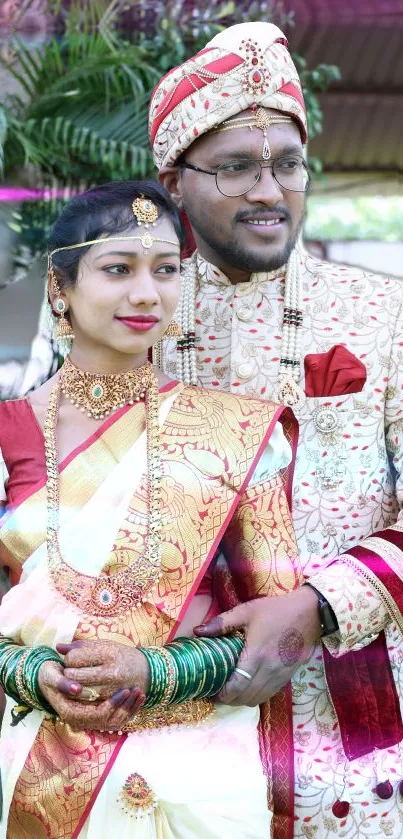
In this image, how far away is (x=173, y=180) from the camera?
2.41m

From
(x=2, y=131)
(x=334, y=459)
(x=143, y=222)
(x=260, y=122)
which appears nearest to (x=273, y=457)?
(x=334, y=459)

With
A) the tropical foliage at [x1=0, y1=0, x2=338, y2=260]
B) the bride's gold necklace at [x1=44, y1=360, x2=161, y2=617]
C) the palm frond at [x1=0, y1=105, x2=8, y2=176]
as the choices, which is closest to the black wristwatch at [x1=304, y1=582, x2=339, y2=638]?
the bride's gold necklace at [x1=44, y1=360, x2=161, y2=617]

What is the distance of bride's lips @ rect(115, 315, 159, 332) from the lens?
78.2 inches

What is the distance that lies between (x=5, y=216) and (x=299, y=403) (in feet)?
2.65

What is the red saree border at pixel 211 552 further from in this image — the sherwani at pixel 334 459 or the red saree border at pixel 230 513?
the sherwani at pixel 334 459

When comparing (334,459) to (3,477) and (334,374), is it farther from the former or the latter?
(3,477)

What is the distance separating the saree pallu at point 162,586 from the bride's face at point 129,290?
0.44 feet

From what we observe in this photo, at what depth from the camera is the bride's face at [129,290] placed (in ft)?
6.48

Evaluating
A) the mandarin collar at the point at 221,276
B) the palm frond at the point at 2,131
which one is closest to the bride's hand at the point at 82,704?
the mandarin collar at the point at 221,276

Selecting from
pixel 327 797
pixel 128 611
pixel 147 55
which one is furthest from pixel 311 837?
pixel 147 55

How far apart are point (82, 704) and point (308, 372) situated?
0.80 m

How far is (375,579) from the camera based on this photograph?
7.04 feet

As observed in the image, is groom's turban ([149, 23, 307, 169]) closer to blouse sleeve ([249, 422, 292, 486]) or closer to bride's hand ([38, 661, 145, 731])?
blouse sleeve ([249, 422, 292, 486])

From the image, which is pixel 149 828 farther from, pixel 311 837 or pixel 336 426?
pixel 336 426
